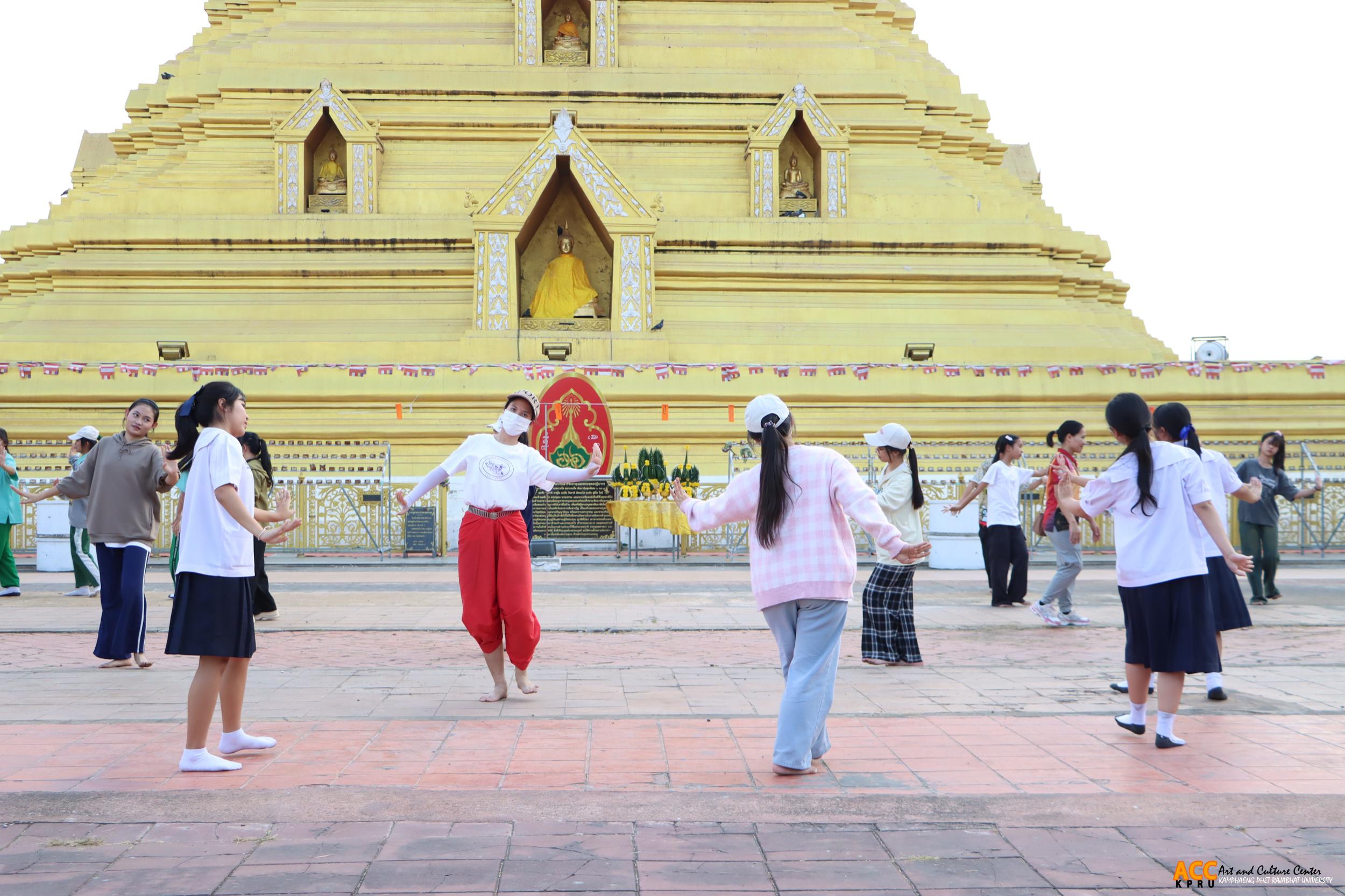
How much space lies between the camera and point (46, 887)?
→ 377 cm

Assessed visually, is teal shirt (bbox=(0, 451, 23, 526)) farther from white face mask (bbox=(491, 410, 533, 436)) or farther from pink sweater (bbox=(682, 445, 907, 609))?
pink sweater (bbox=(682, 445, 907, 609))

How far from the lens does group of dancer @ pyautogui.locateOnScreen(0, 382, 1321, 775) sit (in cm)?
528

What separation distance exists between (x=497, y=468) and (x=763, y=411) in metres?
2.24

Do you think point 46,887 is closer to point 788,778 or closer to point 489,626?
point 788,778

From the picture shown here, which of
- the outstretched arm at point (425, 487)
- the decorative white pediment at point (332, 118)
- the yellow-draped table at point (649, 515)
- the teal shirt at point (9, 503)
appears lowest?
the yellow-draped table at point (649, 515)

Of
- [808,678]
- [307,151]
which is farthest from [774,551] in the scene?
[307,151]

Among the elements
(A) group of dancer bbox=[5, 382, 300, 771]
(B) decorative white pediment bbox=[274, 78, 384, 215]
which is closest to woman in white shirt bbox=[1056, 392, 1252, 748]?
(A) group of dancer bbox=[5, 382, 300, 771]

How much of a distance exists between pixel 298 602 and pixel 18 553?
22.6ft

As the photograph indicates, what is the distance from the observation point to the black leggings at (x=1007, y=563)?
Answer: 37.0 ft

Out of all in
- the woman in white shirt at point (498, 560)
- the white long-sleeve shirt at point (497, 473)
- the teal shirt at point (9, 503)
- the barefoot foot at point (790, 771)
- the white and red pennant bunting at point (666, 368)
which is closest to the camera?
the barefoot foot at point (790, 771)

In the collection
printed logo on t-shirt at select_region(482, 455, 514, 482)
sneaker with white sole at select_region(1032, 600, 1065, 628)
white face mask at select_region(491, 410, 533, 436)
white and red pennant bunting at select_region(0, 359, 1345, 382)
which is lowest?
sneaker with white sole at select_region(1032, 600, 1065, 628)

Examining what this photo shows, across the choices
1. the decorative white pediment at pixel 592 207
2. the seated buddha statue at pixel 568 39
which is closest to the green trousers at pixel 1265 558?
the decorative white pediment at pixel 592 207

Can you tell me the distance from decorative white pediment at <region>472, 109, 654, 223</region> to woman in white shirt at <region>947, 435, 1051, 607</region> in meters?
10.6

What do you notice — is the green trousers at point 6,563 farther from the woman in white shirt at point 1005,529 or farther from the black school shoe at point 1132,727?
the black school shoe at point 1132,727
